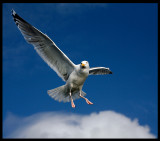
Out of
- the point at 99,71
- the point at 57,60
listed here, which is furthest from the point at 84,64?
the point at 99,71

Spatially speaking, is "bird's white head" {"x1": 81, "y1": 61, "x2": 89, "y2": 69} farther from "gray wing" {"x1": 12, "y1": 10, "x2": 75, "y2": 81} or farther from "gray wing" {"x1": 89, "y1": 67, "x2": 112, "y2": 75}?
"gray wing" {"x1": 89, "y1": 67, "x2": 112, "y2": 75}

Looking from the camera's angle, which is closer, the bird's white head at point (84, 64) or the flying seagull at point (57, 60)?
the bird's white head at point (84, 64)

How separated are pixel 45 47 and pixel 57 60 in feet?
A: 1.74

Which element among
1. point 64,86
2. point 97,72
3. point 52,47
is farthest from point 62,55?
point 97,72

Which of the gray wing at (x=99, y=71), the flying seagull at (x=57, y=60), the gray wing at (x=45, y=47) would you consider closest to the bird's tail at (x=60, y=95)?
the flying seagull at (x=57, y=60)

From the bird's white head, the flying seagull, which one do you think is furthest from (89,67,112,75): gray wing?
the bird's white head

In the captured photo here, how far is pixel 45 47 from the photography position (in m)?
8.94

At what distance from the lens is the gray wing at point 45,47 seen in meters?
8.82

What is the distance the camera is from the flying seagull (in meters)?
8.68

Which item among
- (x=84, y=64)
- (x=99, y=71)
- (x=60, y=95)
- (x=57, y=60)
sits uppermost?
(x=99, y=71)

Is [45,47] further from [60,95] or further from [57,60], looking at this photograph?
[60,95]

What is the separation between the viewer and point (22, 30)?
8.83 m

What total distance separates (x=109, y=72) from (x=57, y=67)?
6.44ft

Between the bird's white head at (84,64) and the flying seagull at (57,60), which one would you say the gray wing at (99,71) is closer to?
the flying seagull at (57,60)
